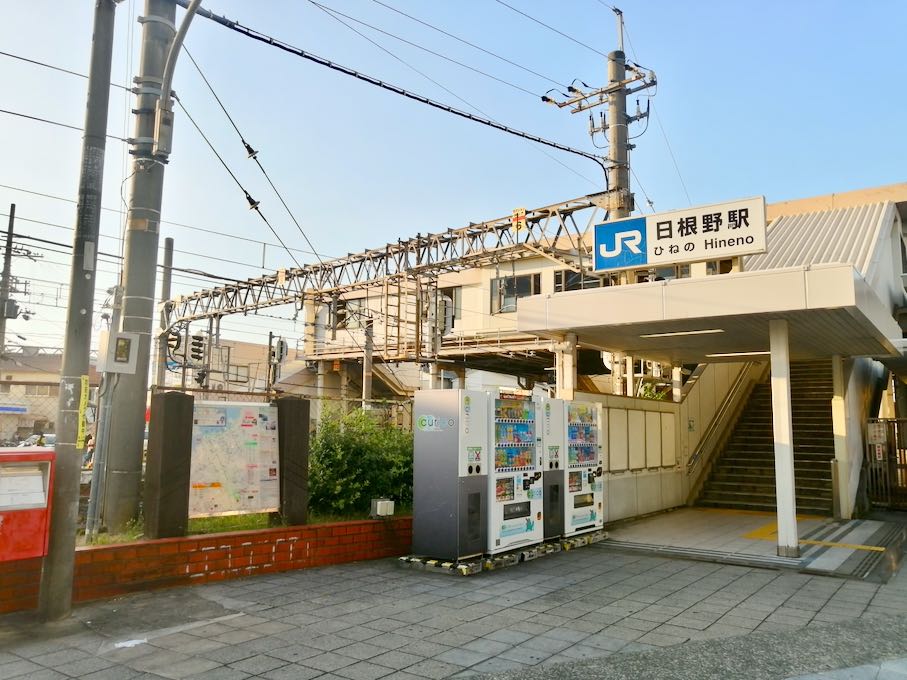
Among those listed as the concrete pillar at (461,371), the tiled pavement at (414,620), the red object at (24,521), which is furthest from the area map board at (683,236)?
the concrete pillar at (461,371)

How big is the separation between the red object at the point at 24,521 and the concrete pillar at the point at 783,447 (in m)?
8.74

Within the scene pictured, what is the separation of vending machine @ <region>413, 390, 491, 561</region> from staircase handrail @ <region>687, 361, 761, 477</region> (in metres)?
8.20

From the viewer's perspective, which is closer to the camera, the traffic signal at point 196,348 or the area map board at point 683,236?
the area map board at point 683,236

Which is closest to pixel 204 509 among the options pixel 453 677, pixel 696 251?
pixel 453 677

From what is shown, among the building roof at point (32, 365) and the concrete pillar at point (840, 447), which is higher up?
the building roof at point (32, 365)

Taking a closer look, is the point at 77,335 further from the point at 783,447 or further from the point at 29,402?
the point at 783,447

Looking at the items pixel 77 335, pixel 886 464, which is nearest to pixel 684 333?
pixel 886 464

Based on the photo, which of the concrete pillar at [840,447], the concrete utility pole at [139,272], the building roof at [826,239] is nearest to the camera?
the concrete utility pole at [139,272]

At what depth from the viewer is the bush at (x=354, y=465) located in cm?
934

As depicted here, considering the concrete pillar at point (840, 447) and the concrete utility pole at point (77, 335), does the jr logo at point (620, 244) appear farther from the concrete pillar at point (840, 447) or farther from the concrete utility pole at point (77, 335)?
the concrete utility pole at point (77, 335)

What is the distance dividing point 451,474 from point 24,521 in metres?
4.51

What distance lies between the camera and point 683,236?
34.9 ft

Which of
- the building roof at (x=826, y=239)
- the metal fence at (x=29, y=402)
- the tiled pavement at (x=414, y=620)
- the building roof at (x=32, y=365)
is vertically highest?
the building roof at (x=826, y=239)

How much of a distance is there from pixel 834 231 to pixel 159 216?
592 inches
